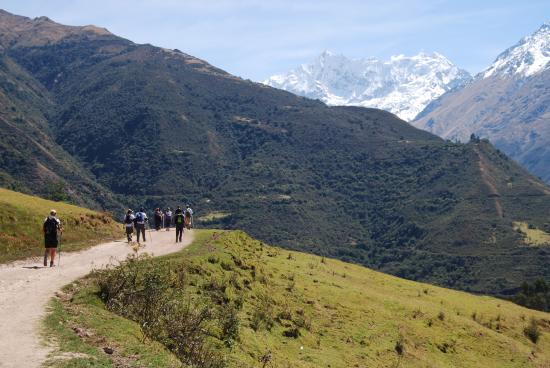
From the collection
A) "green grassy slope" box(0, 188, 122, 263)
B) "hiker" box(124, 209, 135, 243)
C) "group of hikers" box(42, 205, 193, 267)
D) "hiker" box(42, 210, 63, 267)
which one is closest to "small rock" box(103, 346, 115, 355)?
"group of hikers" box(42, 205, 193, 267)

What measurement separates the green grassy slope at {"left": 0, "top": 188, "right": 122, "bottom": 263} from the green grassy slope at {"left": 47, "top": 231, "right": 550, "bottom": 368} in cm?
781

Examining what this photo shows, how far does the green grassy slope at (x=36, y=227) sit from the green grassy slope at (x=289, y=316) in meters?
7.81

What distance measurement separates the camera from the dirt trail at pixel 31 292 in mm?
16141

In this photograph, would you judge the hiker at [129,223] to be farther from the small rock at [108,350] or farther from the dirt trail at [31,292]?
the small rock at [108,350]

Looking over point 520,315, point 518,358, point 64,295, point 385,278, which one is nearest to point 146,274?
point 64,295

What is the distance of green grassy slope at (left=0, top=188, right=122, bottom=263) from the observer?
32.7 meters

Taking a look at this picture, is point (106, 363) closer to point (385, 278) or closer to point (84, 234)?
point (84, 234)

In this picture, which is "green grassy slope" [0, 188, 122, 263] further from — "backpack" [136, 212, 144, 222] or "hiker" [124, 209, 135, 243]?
"backpack" [136, 212, 144, 222]

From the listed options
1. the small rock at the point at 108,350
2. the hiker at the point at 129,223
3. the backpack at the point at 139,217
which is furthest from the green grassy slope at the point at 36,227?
the small rock at the point at 108,350

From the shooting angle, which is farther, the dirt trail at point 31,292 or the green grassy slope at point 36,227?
the green grassy slope at point 36,227

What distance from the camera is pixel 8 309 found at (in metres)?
20.2

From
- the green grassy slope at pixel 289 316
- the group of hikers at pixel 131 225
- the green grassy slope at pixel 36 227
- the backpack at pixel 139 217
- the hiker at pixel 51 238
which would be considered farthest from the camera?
the backpack at pixel 139 217

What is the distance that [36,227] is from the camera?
3625 cm

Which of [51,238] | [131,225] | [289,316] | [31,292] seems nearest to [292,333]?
[289,316]
